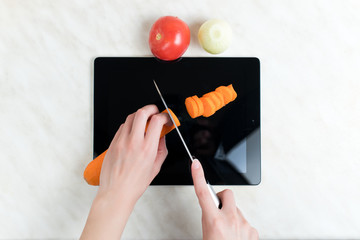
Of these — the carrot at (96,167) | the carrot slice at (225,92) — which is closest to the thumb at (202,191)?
the carrot at (96,167)

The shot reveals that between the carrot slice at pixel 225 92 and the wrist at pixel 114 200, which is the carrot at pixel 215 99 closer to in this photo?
the carrot slice at pixel 225 92

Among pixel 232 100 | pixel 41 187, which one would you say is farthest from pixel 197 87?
pixel 41 187

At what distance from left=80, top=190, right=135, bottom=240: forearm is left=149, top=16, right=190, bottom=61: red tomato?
0.36 meters

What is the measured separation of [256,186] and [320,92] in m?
0.31

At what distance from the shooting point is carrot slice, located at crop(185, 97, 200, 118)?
68 cm

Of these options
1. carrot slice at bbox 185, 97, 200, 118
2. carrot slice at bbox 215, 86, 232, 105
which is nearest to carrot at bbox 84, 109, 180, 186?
carrot slice at bbox 185, 97, 200, 118

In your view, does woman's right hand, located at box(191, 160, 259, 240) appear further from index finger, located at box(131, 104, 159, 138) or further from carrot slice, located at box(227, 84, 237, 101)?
carrot slice, located at box(227, 84, 237, 101)

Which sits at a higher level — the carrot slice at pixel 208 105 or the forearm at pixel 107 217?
the carrot slice at pixel 208 105

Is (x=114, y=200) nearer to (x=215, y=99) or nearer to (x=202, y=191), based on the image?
(x=202, y=191)

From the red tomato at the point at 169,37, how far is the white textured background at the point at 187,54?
61 millimetres

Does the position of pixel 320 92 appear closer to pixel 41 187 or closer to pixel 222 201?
pixel 222 201

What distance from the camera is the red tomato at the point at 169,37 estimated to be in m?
0.68

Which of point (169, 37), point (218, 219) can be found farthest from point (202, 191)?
point (169, 37)

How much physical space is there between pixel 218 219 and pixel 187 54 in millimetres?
425
